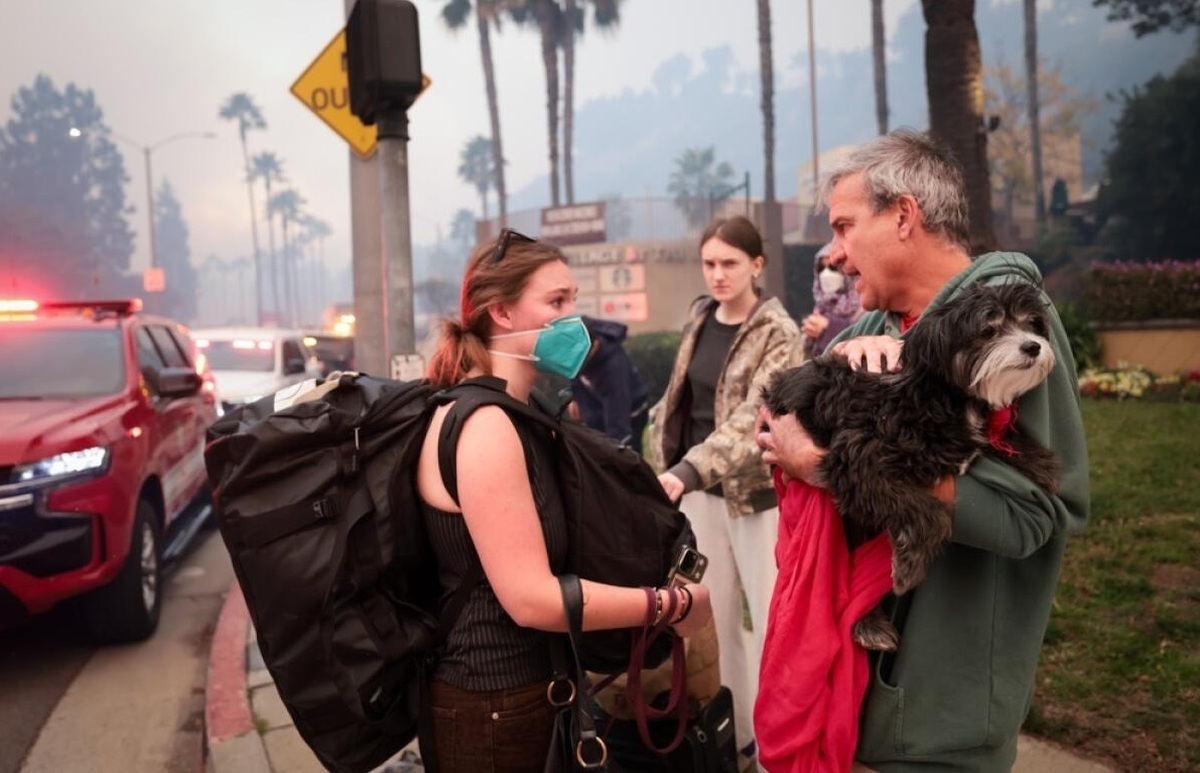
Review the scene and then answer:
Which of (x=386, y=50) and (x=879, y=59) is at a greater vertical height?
(x=879, y=59)

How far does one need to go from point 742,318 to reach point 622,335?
4.93 ft

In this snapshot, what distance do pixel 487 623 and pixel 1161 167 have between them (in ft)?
94.4

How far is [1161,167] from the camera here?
25172mm

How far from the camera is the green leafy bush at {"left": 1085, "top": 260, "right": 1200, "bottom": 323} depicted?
13.5 meters

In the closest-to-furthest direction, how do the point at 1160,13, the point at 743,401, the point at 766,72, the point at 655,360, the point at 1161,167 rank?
the point at 743,401 < the point at 655,360 < the point at 1160,13 < the point at 1161,167 < the point at 766,72

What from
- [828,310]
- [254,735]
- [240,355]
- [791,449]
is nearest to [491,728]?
[791,449]

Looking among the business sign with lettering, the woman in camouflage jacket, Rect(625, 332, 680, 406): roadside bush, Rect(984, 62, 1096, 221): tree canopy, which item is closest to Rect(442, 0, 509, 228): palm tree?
the business sign with lettering

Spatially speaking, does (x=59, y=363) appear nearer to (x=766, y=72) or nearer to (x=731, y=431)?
(x=731, y=431)

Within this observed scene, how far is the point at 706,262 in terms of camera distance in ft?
12.7

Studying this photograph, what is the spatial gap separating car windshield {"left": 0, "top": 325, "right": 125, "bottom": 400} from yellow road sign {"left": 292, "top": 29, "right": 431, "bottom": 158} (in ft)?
7.67

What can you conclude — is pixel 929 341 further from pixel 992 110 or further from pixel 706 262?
pixel 992 110

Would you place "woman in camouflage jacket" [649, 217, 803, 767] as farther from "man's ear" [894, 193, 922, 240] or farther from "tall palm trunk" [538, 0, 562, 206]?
"tall palm trunk" [538, 0, 562, 206]

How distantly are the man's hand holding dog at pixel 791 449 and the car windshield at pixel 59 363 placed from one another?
5.80m

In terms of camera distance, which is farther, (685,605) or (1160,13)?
(1160,13)
